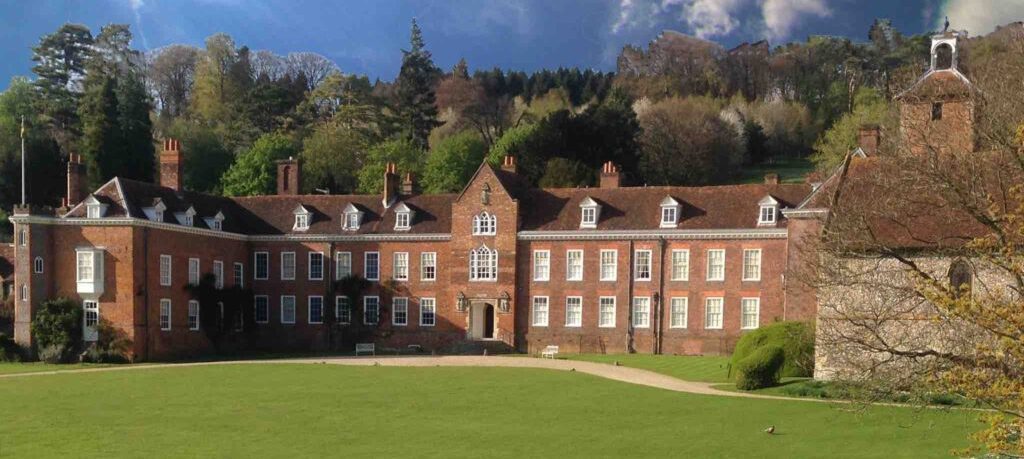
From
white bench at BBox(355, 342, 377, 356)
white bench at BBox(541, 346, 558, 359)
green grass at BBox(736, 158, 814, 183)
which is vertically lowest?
white bench at BBox(355, 342, 377, 356)

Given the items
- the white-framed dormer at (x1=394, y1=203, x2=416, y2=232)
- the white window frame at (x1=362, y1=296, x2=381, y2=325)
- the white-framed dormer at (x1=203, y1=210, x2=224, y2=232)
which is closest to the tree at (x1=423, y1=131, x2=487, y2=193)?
the white-framed dormer at (x1=394, y1=203, x2=416, y2=232)

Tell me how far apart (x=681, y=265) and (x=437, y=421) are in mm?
24884

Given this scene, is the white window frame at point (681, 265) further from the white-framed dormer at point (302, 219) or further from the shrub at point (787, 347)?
the white-framed dormer at point (302, 219)

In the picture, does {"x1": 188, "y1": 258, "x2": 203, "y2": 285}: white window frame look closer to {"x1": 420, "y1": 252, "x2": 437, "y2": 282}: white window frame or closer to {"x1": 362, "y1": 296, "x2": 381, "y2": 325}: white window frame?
{"x1": 362, "y1": 296, "x2": 381, "y2": 325}: white window frame

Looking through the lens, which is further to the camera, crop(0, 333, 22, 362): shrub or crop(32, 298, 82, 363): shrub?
crop(0, 333, 22, 362): shrub

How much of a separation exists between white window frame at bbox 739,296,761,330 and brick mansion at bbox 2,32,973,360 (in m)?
0.06

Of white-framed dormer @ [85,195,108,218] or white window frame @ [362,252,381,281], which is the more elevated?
white-framed dormer @ [85,195,108,218]

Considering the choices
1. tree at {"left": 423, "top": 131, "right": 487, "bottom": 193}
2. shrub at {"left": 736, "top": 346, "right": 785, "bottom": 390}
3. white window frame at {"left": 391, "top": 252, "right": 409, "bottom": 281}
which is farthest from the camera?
tree at {"left": 423, "top": 131, "right": 487, "bottom": 193}

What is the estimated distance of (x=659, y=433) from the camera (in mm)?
22297

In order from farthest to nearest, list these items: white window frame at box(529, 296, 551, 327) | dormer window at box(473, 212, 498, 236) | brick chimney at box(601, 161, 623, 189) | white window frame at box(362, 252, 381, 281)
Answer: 1. white window frame at box(362, 252, 381, 281)
2. brick chimney at box(601, 161, 623, 189)
3. dormer window at box(473, 212, 498, 236)
4. white window frame at box(529, 296, 551, 327)

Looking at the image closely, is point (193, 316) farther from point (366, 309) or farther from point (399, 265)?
point (399, 265)

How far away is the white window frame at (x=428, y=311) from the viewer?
51.3 metres

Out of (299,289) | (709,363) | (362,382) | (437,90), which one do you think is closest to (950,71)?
(709,363)

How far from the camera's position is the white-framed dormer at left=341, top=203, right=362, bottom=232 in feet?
173
